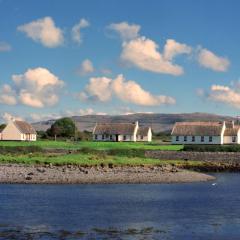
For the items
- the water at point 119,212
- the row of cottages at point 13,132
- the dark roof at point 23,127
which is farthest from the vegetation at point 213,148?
the dark roof at point 23,127

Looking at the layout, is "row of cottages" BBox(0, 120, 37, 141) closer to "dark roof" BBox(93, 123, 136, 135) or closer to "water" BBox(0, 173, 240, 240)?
"dark roof" BBox(93, 123, 136, 135)

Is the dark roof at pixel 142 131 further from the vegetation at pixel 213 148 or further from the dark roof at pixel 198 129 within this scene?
the vegetation at pixel 213 148

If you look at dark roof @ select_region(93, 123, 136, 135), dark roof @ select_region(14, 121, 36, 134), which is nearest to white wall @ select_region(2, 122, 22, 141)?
dark roof @ select_region(14, 121, 36, 134)

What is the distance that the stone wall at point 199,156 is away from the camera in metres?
83.5

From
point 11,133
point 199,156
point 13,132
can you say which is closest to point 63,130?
point 13,132

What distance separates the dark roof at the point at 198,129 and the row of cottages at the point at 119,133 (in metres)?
13.9

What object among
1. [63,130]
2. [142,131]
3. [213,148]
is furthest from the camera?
[63,130]

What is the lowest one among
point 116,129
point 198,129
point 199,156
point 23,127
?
point 199,156

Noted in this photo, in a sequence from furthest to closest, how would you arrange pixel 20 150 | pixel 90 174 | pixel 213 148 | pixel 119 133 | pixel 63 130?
pixel 63 130 < pixel 119 133 < pixel 213 148 < pixel 20 150 < pixel 90 174

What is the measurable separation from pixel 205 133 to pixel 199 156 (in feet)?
87.3

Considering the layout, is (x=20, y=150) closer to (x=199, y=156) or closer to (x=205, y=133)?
(x=199, y=156)

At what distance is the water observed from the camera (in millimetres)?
29578

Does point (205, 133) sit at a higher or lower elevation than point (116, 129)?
lower

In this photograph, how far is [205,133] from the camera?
11106 centimetres
